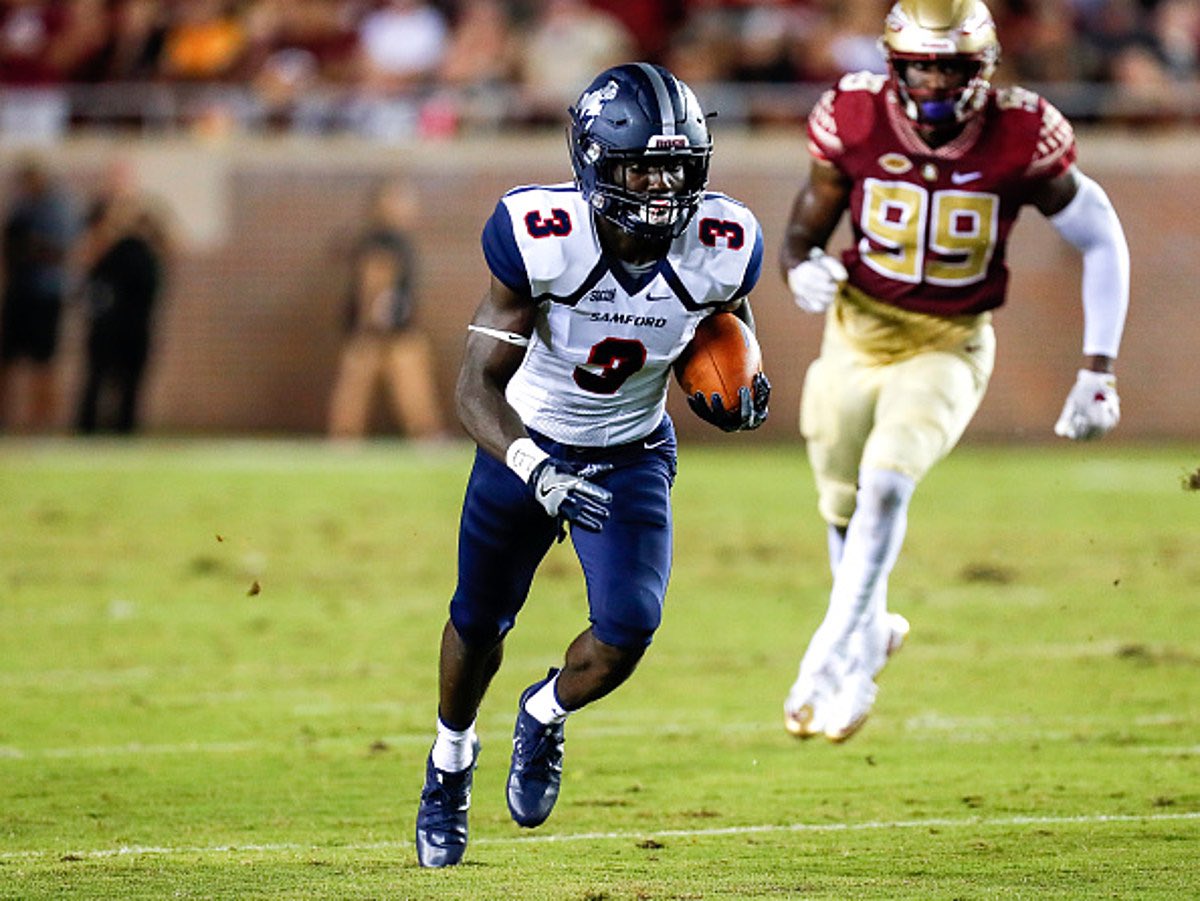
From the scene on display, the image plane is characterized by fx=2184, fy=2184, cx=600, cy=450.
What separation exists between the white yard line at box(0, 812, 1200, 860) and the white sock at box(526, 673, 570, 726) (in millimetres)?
352

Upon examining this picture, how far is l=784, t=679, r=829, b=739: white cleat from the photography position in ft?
19.9

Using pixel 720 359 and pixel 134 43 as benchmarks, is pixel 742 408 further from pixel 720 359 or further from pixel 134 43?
pixel 134 43

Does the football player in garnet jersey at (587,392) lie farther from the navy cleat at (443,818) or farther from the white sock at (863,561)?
the white sock at (863,561)

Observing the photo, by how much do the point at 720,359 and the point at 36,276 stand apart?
12.0m

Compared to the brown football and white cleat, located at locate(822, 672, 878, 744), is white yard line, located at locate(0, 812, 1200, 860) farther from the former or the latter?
the brown football

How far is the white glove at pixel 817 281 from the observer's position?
20.6 ft

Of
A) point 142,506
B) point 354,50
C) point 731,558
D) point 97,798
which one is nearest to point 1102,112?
point 354,50

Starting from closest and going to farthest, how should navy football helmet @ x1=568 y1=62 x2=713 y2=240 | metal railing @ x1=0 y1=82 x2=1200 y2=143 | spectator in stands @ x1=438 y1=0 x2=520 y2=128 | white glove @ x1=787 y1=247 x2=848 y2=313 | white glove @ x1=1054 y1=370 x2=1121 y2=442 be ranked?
1. navy football helmet @ x1=568 y1=62 x2=713 y2=240
2. white glove @ x1=1054 y1=370 x2=1121 y2=442
3. white glove @ x1=787 y1=247 x2=848 y2=313
4. metal railing @ x1=0 y1=82 x2=1200 y2=143
5. spectator in stands @ x1=438 y1=0 x2=520 y2=128

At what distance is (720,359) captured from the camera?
5.29 m

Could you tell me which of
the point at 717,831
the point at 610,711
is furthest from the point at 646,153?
the point at 610,711

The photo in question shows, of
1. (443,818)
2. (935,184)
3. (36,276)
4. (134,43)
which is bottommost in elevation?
(36,276)

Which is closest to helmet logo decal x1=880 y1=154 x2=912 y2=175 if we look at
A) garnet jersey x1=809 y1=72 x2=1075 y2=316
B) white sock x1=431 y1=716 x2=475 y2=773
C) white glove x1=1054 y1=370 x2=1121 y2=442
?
garnet jersey x1=809 y1=72 x2=1075 y2=316

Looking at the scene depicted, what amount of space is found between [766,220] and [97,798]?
1147 centimetres

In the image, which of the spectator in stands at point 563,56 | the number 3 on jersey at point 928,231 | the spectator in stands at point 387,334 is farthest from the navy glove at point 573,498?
the spectator in stands at point 563,56
